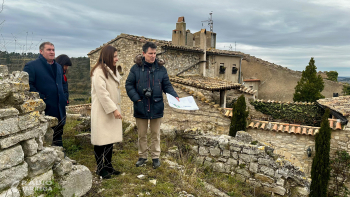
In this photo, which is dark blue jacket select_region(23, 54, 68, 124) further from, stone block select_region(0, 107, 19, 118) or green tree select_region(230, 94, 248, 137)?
green tree select_region(230, 94, 248, 137)

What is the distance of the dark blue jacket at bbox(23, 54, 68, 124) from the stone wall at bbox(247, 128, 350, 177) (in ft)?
29.8

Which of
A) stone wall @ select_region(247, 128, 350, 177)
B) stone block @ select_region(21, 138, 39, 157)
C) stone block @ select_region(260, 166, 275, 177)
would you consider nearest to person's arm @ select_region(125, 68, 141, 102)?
stone block @ select_region(21, 138, 39, 157)

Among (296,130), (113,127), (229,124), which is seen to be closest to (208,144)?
(113,127)

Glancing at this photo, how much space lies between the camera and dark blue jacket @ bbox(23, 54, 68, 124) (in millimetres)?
3402

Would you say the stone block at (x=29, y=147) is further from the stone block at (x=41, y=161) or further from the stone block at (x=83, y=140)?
the stone block at (x=83, y=140)

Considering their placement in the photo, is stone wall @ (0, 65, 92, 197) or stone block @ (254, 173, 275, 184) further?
stone block @ (254, 173, 275, 184)

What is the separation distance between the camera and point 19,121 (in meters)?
2.21

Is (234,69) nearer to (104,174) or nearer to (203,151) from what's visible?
(203,151)

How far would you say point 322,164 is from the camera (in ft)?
28.3

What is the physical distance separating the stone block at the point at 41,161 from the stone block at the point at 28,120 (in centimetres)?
35

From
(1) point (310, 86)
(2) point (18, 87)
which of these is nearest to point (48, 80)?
(2) point (18, 87)

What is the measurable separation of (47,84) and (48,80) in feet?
0.23

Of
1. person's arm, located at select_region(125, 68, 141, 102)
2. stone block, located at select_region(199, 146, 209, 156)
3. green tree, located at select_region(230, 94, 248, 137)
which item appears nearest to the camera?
person's arm, located at select_region(125, 68, 141, 102)

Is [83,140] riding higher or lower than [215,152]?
higher
